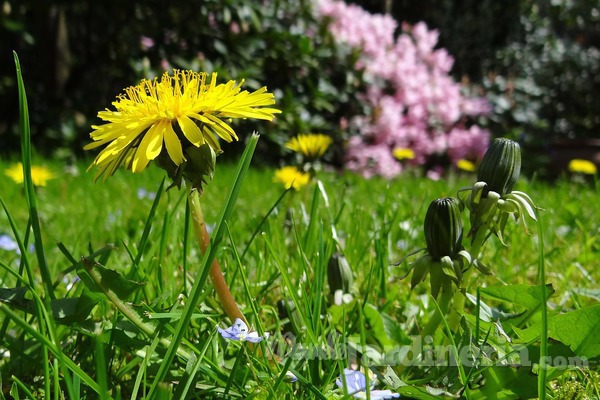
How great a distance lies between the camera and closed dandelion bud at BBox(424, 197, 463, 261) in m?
0.85

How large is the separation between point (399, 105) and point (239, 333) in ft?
14.8

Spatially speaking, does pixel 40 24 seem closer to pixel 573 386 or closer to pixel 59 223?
pixel 59 223

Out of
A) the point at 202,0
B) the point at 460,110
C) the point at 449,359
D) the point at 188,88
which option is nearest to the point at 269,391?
the point at 449,359

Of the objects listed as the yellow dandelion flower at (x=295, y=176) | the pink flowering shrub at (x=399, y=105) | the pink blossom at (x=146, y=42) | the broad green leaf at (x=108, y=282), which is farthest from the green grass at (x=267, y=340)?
the pink flowering shrub at (x=399, y=105)

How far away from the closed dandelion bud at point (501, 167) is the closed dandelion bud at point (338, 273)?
41cm

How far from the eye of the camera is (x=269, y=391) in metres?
0.81

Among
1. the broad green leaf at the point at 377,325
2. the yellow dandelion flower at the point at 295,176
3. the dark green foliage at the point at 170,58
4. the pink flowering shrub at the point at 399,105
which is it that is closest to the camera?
the broad green leaf at the point at 377,325

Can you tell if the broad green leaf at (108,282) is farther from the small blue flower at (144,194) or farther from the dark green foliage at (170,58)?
the dark green foliage at (170,58)

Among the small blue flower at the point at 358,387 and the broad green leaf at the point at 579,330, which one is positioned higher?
the broad green leaf at the point at 579,330

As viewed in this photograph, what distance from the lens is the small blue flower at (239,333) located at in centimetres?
85

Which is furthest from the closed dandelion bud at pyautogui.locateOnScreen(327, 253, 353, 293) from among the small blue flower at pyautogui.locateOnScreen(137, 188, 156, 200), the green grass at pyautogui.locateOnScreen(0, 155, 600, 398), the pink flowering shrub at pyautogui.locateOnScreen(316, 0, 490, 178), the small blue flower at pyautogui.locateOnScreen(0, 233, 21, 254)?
the pink flowering shrub at pyautogui.locateOnScreen(316, 0, 490, 178)

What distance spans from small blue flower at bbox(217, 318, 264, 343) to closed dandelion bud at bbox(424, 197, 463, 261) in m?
0.26

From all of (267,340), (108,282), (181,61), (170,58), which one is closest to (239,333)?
(267,340)

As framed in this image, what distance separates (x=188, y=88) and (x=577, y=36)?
27.8 feet
